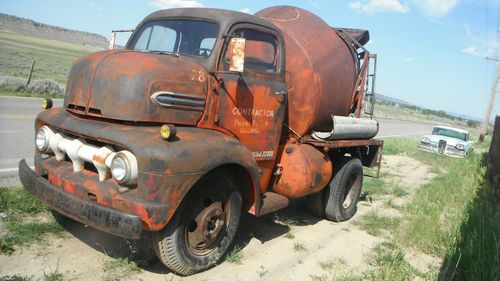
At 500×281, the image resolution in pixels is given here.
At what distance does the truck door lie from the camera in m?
4.46

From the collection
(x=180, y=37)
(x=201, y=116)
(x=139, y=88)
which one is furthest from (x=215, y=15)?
(x=139, y=88)

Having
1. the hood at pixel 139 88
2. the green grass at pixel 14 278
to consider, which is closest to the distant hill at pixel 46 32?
the hood at pixel 139 88

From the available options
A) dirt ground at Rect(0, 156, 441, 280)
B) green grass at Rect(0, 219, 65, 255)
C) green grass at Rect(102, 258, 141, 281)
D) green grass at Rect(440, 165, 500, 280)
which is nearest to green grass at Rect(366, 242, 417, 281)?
dirt ground at Rect(0, 156, 441, 280)

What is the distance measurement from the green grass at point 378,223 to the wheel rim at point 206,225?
A: 276 cm

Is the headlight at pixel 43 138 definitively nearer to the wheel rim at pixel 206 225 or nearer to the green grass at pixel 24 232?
the green grass at pixel 24 232

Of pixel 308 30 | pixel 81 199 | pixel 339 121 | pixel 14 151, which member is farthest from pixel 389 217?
pixel 14 151

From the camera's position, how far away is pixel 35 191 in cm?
409

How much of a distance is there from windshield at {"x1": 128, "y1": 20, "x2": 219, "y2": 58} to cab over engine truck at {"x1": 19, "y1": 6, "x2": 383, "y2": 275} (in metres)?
0.01

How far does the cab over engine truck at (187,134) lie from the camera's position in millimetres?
3555

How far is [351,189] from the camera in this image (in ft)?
23.6

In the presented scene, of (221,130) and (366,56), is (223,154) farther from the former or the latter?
(366,56)

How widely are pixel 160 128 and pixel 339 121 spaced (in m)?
3.10

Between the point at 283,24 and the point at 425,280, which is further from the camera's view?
the point at 283,24

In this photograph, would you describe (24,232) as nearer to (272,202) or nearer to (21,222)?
(21,222)
